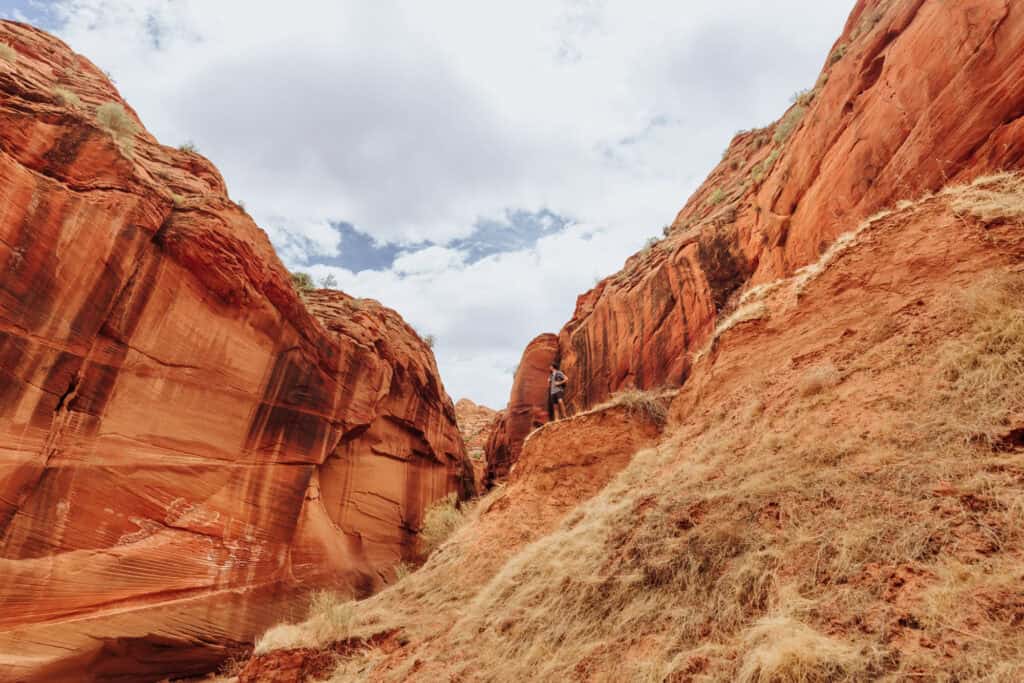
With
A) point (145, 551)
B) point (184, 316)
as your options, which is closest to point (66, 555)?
point (145, 551)

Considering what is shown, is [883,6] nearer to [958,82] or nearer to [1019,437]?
[958,82]

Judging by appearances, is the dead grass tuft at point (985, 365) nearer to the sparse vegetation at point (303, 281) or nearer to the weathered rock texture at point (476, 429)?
the sparse vegetation at point (303, 281)

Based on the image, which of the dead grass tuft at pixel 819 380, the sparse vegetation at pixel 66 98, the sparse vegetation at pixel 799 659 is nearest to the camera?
the sparse vegetation at pixel 799 659

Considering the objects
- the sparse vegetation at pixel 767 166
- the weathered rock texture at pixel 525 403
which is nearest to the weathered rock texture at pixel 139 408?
the weathered rock texture at pixel 525 403

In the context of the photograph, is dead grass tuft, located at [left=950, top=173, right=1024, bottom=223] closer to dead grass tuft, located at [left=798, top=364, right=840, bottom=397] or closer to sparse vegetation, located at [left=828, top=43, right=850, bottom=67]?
dead grass tuft, located at [left=798, top=364, right=840, bottom=397]

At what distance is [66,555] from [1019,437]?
59.2ft

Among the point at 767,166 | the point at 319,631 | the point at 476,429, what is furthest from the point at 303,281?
the point at 476,429

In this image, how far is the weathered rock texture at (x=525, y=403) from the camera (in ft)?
98.3

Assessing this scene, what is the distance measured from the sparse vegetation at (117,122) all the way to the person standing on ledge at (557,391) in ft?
62.9

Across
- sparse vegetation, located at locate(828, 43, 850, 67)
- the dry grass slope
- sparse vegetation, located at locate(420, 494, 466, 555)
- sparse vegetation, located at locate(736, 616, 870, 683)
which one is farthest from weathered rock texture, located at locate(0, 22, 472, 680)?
sparse vegetation, located at locate(828, 43, 850, 67)

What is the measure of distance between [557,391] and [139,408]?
16992mm

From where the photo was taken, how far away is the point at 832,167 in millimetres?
13820

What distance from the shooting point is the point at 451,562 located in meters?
12.4

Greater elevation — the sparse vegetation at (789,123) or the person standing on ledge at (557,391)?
the sparse vegetation at (789,123)
